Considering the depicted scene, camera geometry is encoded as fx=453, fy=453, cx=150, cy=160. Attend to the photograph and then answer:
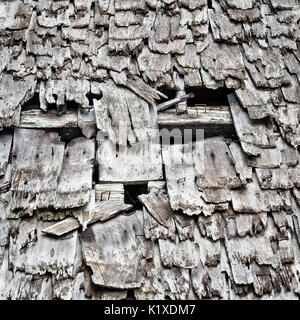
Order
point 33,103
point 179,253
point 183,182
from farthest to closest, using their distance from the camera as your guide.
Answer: point 33,103 < point 183,182 < point 179,253

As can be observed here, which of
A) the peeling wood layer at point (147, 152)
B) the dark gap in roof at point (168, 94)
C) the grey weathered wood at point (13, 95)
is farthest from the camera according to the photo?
the dark gap in roof at point (168, 94)

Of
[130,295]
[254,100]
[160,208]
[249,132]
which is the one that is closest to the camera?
[130,295]

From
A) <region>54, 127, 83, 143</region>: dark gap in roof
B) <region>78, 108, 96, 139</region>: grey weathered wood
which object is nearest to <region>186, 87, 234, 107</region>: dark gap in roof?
<region>78, 108, 96, 139</region>: grey weathered wood

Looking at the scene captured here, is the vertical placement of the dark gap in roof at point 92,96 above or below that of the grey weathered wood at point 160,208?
above

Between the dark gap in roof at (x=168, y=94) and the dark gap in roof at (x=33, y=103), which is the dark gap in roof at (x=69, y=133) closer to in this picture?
the dark gap in roof at (x=33, y=103)

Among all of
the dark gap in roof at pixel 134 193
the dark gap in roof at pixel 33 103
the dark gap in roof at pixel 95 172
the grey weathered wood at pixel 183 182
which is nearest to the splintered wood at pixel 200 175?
the grey weathered wood at pixel 183 182

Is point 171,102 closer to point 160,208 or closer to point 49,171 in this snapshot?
point 160,208

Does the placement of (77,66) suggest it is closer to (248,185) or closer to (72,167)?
(72,167)

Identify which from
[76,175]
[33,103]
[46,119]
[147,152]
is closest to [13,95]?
[33,103]

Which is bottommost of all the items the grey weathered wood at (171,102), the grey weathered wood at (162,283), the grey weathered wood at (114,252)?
the grey weathered wood at (162,283)

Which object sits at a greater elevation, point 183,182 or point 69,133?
point 183,182

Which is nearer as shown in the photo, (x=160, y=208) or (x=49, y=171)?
(x=160, y=208)
